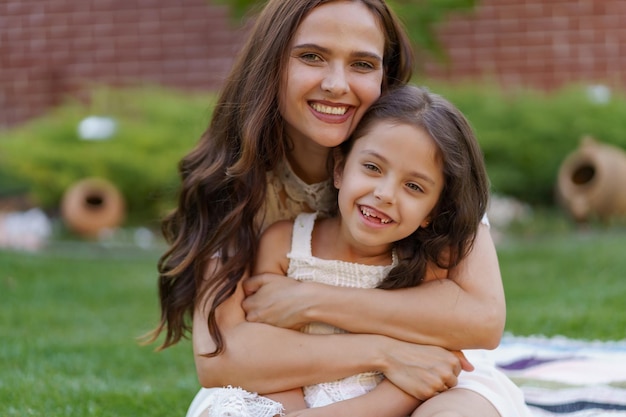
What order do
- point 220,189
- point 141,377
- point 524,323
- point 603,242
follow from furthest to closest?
point 603,242, point 524,323, point 141,377, point 220,189

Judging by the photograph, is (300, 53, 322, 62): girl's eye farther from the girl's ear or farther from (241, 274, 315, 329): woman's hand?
(241, 274, 315, 329): woman's hand

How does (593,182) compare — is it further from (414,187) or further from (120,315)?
(414,187)

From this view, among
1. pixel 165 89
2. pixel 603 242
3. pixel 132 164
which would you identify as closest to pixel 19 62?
pixel 165 89

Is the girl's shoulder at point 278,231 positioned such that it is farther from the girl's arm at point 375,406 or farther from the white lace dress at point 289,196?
the girl's arm at point 375,406

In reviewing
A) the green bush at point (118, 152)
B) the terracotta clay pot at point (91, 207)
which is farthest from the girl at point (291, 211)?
the terracotta clay pot at point (91, 207)

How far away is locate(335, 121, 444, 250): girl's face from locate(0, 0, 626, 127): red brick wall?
24.0 ft

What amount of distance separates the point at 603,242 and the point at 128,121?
5.05 m

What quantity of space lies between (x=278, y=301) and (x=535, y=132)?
22.1 feet

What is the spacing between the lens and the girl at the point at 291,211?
2613 mm

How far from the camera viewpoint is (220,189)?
2932mm

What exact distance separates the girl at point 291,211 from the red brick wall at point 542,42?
7.10 m

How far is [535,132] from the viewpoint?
894 cm

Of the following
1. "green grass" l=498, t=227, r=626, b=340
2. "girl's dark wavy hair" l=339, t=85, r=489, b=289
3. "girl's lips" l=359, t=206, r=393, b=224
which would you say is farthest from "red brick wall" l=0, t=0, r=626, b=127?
"girl's lips" l=359, t=206, r=393, b=224

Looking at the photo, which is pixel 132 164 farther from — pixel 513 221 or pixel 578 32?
pixel 578 32
